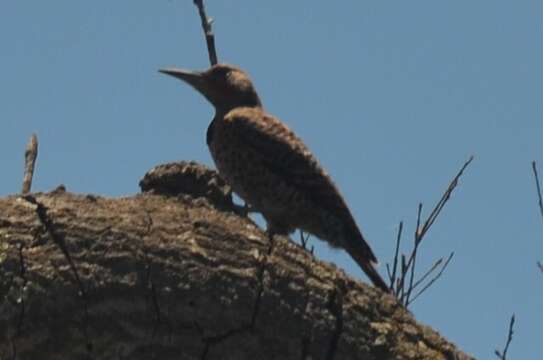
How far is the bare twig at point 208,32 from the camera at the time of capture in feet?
16.8

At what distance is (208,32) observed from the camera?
5246 mm

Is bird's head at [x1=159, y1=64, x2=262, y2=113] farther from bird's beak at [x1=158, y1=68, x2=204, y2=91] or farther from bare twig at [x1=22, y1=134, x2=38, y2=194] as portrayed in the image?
bare twig at [x1=22, y1=134, x2=38, y2=194]

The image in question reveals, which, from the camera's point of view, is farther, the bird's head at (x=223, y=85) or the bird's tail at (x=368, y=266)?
the bird's head at (x=223, y=85)

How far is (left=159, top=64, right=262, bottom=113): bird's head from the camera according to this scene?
7441 mm

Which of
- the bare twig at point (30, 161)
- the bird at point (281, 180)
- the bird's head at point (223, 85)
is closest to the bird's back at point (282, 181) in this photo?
the bird at point (281, 180)

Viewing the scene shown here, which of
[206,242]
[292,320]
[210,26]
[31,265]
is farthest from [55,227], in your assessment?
[210,26]

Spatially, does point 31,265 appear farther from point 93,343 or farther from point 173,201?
point 173,201

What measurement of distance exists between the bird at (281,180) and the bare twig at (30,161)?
189 cm

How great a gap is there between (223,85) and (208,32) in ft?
7.47

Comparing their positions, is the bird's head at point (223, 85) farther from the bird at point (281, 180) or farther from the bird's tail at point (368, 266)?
the bird's tail at point (368, 266)

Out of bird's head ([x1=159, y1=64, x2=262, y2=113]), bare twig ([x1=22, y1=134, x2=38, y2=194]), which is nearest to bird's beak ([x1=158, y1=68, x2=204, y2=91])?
bird's head ([x1=159, y1=64, x2=262, y2=113])

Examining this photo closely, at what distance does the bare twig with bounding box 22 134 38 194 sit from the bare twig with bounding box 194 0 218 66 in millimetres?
1031

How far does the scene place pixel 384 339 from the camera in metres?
3.71

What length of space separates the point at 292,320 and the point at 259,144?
3.03 meters
